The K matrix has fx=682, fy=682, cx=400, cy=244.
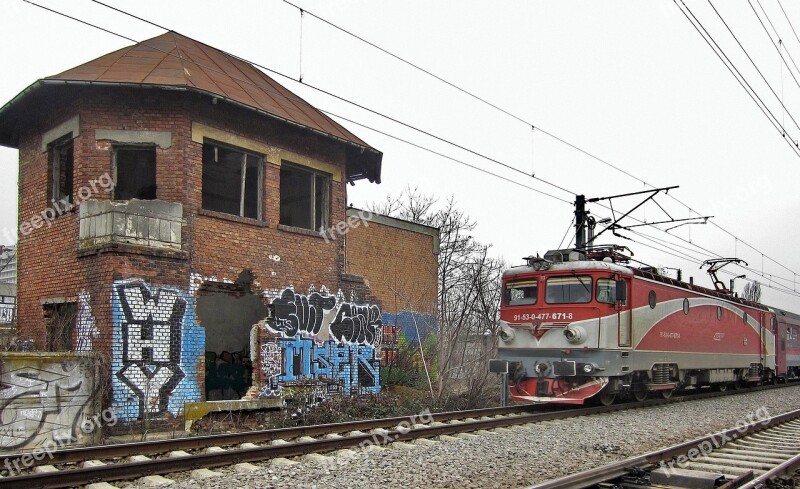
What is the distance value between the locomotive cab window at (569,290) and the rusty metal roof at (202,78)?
511 cm

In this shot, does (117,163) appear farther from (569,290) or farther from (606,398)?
(606,398)

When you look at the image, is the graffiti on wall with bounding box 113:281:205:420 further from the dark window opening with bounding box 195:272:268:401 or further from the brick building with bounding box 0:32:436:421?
the dark window opening with bounding box 195:272:268:401

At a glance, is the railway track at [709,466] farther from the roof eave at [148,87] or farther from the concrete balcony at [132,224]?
the roof eave at [148,87]

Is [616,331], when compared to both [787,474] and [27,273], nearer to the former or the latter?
[787,474]

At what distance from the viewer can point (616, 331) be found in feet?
46.8

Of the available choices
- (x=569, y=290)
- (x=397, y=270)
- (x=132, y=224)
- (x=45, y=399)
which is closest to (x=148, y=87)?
(x=132, y=224)

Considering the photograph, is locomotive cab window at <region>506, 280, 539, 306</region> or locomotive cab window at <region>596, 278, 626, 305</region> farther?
locomotive cab window at <region>506, 280, 539, 306</region>

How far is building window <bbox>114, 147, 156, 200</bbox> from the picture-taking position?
13.1 m

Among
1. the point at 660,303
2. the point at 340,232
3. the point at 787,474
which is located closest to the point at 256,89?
the point at 340,232

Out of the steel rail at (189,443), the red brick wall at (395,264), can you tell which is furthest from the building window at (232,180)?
the steel rail at (189,443)

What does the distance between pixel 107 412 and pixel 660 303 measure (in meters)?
12.0

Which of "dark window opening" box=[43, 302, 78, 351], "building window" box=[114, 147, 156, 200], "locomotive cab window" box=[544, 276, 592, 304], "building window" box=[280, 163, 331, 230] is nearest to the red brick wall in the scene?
"building window" box=[280, 163, 331, 230]

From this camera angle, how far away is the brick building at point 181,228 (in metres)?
12.0

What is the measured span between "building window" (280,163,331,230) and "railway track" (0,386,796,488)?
5.69 m
